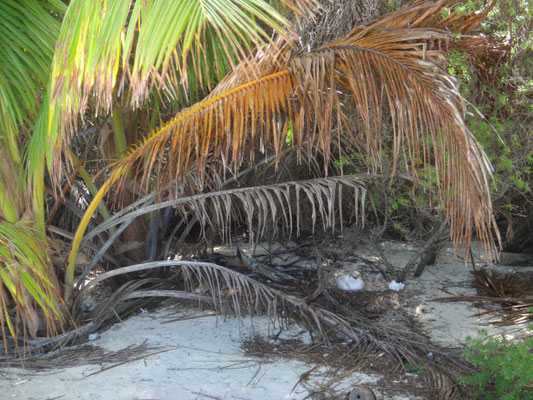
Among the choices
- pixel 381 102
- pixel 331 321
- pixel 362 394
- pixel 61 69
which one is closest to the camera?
pixel 61 69

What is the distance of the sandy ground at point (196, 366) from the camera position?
3175mm

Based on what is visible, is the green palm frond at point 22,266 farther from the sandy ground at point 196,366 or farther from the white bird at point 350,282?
the white bird at point 350,282

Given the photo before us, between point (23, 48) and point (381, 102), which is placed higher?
point (23, 48)

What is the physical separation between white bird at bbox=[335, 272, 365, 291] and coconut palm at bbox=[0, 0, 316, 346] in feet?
6.84

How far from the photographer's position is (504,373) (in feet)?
9.00

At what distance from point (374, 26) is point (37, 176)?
2077 millimetres

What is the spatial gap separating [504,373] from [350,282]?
2160 millimetres

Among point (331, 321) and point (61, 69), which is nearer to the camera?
point (61, 69)

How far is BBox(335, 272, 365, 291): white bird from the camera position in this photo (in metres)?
4.86

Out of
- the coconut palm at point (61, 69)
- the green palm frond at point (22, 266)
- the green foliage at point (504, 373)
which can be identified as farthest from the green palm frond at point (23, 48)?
the green foliage at point (504, 373)

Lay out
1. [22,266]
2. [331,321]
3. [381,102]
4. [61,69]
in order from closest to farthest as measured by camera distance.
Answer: [61,69] < [381,102] < [22,266] < [331,321]

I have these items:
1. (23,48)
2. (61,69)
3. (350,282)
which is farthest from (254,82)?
(350,282)

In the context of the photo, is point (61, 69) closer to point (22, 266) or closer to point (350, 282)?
point (22, 266)

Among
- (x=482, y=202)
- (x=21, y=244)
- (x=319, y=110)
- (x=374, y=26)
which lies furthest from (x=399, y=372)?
(x=21, y=244)
